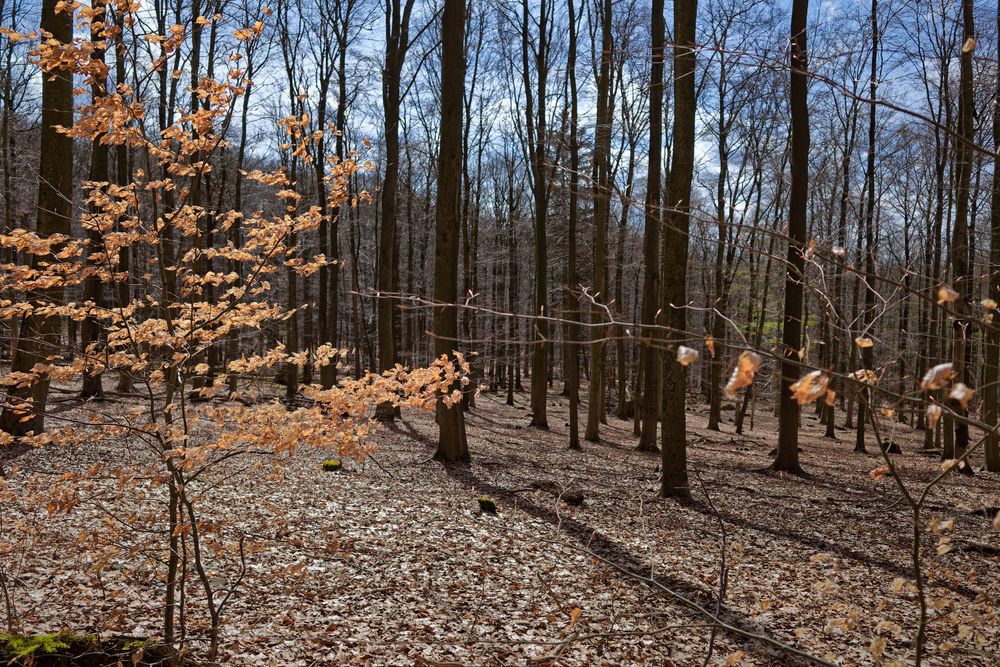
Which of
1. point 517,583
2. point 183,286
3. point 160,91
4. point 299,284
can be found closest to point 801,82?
point 517,583

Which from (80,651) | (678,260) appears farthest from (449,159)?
(80,651)

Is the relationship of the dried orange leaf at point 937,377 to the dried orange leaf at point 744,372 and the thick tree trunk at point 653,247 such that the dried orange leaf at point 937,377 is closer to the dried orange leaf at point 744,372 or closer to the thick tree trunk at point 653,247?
the dried orange leaf at point 744,372

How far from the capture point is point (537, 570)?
5.41m

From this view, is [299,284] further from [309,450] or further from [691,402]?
[691,402]

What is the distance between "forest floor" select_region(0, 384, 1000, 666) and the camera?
13.6ft

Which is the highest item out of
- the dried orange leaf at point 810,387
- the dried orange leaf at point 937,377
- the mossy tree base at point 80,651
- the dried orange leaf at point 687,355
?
the dried orange leaf at point 687,355

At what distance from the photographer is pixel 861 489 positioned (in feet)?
31.8

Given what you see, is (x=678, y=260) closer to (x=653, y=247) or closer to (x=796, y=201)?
(x=796, y=201)

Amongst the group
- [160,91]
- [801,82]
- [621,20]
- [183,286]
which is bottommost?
[183,286]

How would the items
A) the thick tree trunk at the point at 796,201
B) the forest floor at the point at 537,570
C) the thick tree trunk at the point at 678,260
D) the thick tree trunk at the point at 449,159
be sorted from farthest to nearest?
the thick tree trunk at the point at 796,201, the thick tree trunk at the point at 449,159, the thick tree trunk at the point at 678,260, the forest floor at the point at 537,570

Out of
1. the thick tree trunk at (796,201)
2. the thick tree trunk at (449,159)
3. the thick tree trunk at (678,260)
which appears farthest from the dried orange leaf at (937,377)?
the thick tree trunk at (796,201)

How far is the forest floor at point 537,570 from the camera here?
4145 mm

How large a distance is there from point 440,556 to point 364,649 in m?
1.70

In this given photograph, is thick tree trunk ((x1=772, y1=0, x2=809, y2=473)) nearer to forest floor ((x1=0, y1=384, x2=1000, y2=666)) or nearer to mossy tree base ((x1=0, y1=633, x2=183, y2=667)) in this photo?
forest floor ((x1=0, y1=384, x2=1000, y2=666))
